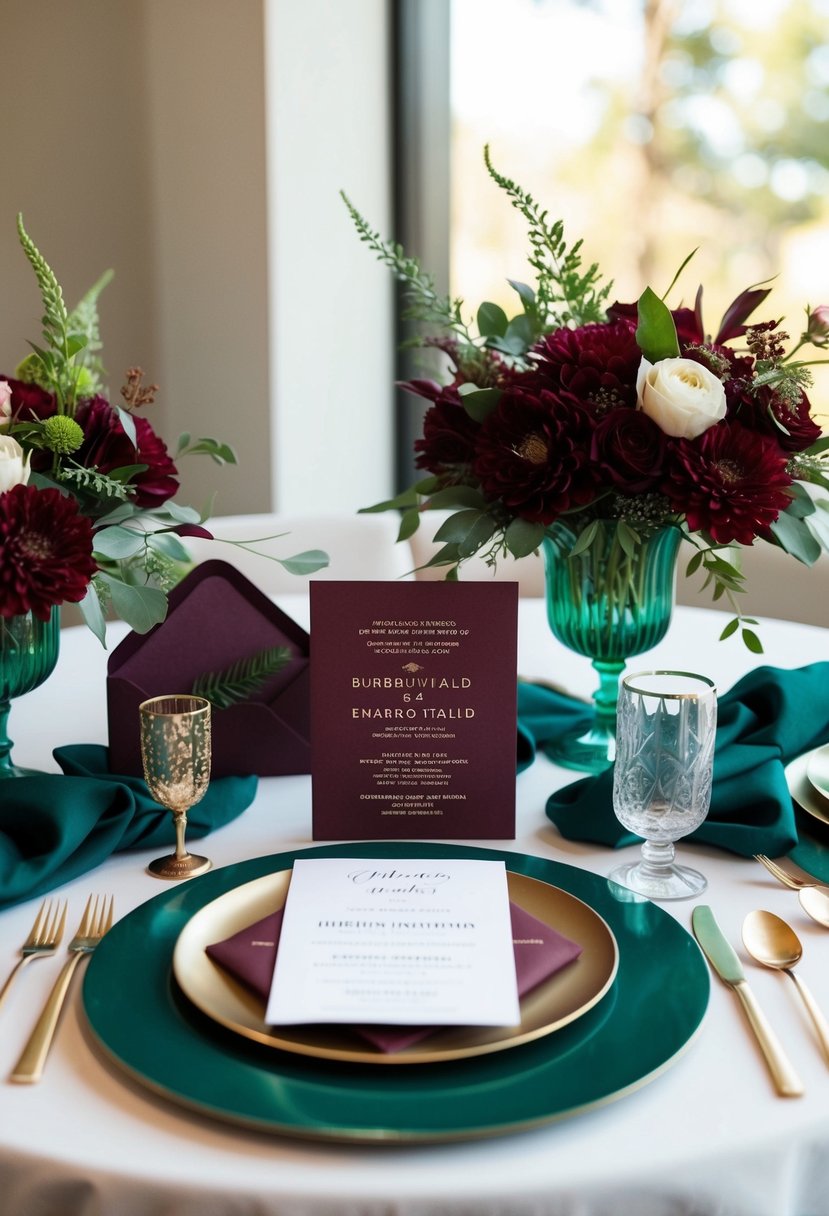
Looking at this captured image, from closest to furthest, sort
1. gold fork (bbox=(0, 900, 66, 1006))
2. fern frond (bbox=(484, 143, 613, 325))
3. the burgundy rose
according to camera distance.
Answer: gold fork (bbox=(0, 900, 66, 1006)), the burgundy rose, fern frond (bbox=(484, 143, 613, 325))

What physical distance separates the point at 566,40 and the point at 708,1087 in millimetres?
2866

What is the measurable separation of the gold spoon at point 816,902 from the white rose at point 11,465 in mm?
690

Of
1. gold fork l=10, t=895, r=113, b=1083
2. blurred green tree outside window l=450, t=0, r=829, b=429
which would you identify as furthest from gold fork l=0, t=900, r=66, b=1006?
blurred green tree outside window l=450, t=0, r=829, b=429

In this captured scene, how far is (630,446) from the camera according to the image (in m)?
0.99

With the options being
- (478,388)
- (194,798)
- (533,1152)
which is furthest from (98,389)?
(533,1152)

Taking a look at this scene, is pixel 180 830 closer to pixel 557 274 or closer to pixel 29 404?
pixel 29 404

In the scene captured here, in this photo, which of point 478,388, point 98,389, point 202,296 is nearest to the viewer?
point 478,388

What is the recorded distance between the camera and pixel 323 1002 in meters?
0.67

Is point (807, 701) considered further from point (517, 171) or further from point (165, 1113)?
point (517, 171)

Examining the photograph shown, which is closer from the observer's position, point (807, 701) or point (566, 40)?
point (807, 701)

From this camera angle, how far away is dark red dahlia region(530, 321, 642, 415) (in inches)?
39.9

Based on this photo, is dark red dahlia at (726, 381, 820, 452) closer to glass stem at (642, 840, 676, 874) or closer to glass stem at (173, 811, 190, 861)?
glass stem at (642, 840, 676, 874)

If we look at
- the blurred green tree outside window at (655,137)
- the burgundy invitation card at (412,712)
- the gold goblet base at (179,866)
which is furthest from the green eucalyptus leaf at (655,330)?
the blurred green tree outside window at (655,137)

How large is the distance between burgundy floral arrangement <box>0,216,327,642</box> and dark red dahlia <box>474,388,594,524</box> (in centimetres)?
19
